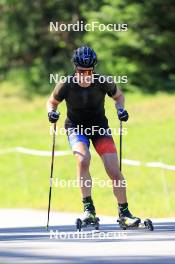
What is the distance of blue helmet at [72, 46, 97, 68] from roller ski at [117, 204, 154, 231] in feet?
5.67

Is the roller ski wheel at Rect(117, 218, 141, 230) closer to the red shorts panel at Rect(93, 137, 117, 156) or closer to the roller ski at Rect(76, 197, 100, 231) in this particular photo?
the roller ski at Rect(76, 197, 100, 231)

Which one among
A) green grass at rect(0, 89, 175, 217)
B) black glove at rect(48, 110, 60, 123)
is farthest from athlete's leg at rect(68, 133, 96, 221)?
green grass at rect(0, 89, 175, 217)

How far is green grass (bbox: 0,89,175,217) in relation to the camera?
20.3 m

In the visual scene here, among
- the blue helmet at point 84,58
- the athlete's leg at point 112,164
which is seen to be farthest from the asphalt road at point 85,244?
the blue helmet at point 84,58

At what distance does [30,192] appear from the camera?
2345 centimetres

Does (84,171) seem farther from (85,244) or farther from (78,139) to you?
(85,244)

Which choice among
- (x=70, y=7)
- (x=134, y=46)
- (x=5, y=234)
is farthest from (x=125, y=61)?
(x=5, y=234)

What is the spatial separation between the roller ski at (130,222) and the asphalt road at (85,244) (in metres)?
0.07

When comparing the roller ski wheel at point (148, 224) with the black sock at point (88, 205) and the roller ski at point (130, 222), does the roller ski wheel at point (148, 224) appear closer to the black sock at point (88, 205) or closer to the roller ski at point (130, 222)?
the roller ski at point (130, 222)

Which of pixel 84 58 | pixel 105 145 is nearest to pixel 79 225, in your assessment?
pixel 105 145

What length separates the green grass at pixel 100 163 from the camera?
2034 centimetres

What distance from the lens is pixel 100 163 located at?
93.6 feet

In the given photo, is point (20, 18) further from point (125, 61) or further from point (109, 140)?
point (109, 140)

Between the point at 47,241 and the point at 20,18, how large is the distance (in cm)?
4769
